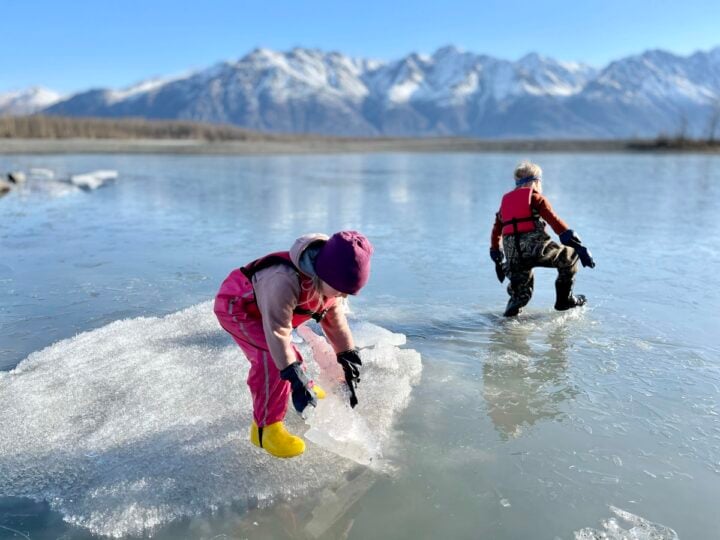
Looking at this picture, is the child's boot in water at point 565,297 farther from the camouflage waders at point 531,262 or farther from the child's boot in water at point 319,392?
the child's boot in water at point 319,392

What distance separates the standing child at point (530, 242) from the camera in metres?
4.94

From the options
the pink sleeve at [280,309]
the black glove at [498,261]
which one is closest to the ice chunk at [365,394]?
the pink sleeve at [280,309]

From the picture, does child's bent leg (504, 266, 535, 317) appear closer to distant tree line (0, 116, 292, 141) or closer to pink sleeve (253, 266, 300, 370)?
pink sleeve (253, 266, 300, 370)

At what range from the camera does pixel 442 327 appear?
492 centimetres

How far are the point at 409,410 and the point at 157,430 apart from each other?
141 centimetres

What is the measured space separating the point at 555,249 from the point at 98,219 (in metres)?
8.83

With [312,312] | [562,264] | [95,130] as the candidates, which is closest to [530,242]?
[562,264]

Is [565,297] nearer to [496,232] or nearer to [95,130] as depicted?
[496,232]

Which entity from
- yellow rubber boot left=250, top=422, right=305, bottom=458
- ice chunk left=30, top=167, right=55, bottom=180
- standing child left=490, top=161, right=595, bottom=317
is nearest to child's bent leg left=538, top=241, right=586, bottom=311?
standing child left=490, top=161, right=595, bottom=317

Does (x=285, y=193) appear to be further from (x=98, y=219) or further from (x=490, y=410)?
(x=490, y=410)

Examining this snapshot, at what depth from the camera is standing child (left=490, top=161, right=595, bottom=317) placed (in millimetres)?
4938

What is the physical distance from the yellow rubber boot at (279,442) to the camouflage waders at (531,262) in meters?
2.91

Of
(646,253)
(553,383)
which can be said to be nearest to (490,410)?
(553,383)

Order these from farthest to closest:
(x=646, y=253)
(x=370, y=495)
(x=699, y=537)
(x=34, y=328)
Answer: (x=646, y=253)
(x=34, y=328)
(x=370, y=495)
(x=699, y=537)
